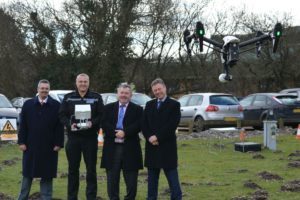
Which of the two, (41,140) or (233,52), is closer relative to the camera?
(41,140)

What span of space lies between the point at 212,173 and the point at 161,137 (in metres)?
3.78

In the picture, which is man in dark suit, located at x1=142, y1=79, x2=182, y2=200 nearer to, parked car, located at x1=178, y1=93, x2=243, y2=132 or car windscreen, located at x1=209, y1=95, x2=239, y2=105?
parked car, located at x1=178, y1=93, x2=243, y2=132

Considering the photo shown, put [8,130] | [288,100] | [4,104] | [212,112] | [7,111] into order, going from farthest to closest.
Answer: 1. [288,100]
2. [212,112]
3. [4,104]
4. [7,111]
5. [8,130]

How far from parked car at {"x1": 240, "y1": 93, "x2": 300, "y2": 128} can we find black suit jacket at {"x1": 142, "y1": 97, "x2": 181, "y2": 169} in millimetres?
16077

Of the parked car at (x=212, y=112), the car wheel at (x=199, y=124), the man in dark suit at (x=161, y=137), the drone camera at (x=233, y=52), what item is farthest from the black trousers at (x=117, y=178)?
the car wheel at (x=199, y=124)

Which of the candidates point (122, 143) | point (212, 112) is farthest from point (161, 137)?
point (212, 112)

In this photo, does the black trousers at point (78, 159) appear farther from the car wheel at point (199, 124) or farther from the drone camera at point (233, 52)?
the car wheel at point (199, 124)

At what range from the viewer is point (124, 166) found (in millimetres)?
8789

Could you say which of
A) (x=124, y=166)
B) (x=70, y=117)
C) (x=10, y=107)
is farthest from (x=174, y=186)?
(x=10, y=107)

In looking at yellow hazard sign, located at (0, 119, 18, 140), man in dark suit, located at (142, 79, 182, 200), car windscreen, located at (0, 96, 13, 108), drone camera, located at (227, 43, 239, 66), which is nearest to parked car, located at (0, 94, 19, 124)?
car windscreen, located at (0, 96, 13, 108)

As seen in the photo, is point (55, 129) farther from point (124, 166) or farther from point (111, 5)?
point (111, 5)

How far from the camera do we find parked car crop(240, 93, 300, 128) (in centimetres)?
2448

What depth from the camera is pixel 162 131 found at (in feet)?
28.2

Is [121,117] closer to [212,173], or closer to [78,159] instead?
[78,159]
